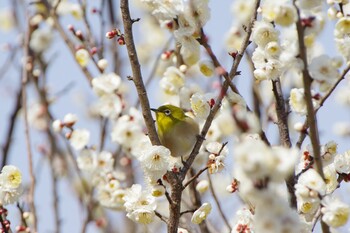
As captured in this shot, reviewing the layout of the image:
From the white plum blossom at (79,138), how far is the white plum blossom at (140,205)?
1.34 meters

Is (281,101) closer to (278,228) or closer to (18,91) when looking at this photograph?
(278,228)

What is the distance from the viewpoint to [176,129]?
363 cm

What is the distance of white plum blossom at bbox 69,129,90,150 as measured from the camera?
3.77 m

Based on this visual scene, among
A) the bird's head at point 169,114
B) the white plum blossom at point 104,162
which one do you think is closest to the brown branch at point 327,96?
the bird's head at point 169,114

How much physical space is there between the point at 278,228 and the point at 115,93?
2.55 meters

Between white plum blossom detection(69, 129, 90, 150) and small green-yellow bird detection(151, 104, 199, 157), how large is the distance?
43 cm

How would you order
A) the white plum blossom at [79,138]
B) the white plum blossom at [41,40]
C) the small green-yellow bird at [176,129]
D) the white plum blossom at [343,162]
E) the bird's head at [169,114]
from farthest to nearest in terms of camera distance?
the white plum blossom at [41,40], the white plum blossom at [79,138], the bird's head at [169,114], the small green-yellow bird at [176,129], the white plum blossom at [343,162]

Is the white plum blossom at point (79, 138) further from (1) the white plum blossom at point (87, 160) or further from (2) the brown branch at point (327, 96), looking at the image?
(2) the brown branch at point (327, 96)

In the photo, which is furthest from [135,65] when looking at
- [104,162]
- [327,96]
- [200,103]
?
[104,162]

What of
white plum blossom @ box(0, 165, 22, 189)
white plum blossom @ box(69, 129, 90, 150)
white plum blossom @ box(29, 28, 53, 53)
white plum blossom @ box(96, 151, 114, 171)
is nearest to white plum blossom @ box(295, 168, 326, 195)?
white plum blossom @ box(0, 165, 22, 189)

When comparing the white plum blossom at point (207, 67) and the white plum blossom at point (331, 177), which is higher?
the white plum blossom at point (207, 67)

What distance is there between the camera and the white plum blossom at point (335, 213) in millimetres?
1833

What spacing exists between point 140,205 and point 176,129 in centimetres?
120

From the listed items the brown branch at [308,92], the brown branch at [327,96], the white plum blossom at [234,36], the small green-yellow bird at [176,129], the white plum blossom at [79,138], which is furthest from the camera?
the white plum blossom at [234,36]
